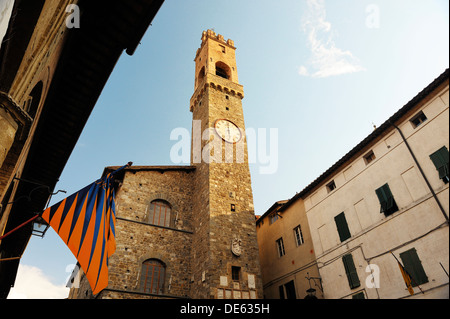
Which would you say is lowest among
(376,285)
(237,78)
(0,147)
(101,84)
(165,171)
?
(376,285)

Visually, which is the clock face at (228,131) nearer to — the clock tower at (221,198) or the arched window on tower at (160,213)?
the clock tower at (221,198)

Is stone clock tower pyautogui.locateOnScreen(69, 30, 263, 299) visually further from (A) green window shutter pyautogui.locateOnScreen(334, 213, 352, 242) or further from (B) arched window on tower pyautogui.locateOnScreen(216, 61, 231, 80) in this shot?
(B) arched window on tower pyautogui.locateOnScreen(216, 61, 231, 80)

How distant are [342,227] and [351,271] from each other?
6.04ft

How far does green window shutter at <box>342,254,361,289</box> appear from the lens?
12.1 m

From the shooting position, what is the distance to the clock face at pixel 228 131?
63.8 ft

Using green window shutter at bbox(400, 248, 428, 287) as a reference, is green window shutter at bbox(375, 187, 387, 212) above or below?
above

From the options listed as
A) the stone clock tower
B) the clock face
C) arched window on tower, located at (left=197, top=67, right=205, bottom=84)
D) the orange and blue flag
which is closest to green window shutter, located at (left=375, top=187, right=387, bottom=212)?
the stone clock tower

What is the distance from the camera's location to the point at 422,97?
1017cm

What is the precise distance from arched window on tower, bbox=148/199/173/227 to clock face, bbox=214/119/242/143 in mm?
5733

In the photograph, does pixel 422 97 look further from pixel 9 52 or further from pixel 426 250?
pixel 9 52

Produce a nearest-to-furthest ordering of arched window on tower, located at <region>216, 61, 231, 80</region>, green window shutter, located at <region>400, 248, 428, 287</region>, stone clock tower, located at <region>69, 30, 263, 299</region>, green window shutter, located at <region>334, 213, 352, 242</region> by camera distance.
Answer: green window shutter, located at <region>400, 248, 428, 287</region>, green window shutter, located at <region>334, 213, 352, 242</region>, stone clock tower, located at <region>69, 30, 263, 299</region>, arched window on tower, located at <region>216, 61, 231, 80</region>

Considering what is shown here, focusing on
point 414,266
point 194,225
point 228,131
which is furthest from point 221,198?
point 414,266
